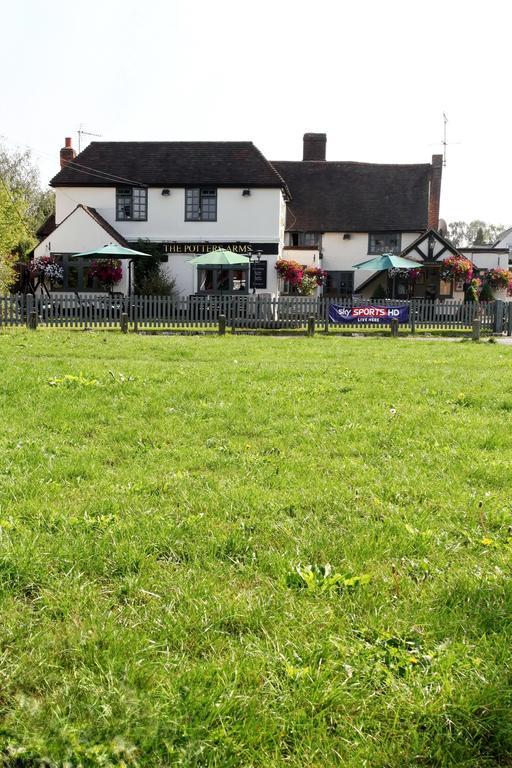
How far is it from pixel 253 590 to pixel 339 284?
121 feet

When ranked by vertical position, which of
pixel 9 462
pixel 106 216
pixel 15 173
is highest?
pixel 15 173

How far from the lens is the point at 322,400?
7.63 m

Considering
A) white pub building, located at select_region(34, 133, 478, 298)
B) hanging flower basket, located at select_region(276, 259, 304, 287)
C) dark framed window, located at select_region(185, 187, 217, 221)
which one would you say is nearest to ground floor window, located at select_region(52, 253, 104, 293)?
white pub building, located at select_region(34, 133, 478, 298)

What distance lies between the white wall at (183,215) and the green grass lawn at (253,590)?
28.2m

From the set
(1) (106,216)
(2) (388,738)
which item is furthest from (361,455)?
(1) (106,216)

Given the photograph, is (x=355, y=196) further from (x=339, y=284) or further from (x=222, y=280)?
(x=222, y=280)

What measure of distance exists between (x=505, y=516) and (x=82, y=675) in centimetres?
273

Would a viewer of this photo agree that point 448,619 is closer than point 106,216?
Yes

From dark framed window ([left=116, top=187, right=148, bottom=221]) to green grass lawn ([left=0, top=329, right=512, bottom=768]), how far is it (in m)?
29.1

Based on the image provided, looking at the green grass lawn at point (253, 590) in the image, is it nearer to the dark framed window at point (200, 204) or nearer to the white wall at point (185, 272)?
the white wall at point (185, 272)

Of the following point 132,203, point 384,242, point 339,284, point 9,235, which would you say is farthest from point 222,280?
point 9,235

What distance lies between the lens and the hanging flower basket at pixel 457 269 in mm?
33188

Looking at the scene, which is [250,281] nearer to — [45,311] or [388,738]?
[45,311]

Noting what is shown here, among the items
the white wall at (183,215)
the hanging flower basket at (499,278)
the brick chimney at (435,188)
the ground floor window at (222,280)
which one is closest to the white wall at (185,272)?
the ground floor window at (222,280)
